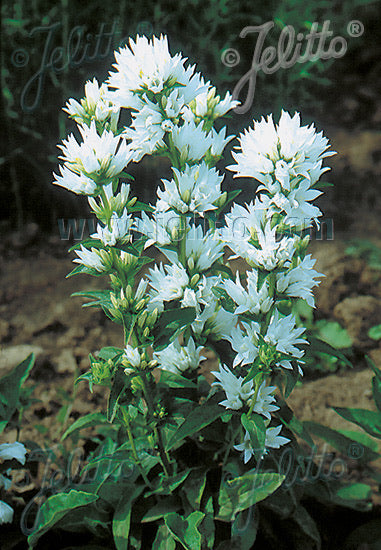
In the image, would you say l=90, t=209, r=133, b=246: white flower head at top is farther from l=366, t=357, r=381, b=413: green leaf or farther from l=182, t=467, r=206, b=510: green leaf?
l=366, t=357, r=381, b=413: green leaf

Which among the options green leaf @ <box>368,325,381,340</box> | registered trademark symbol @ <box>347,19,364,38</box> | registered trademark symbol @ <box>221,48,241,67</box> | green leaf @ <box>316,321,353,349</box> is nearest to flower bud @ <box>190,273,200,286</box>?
green leaf @ <box>316,321,353,349</box>

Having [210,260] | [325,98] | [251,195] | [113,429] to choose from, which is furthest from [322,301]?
[325,98]

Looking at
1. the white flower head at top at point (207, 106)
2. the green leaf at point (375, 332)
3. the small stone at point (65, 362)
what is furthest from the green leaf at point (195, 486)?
the green leaf at point (375, 332)

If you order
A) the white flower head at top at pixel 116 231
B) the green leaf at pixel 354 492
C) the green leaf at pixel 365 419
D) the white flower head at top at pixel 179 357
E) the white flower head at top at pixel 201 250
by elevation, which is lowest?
the green leaf at pixel 354 492

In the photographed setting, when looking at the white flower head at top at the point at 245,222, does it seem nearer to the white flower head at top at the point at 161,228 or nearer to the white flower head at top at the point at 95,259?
the white flower head at top at the point at 161,228

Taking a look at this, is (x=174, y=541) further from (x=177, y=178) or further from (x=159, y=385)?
(x=177, y=178)
